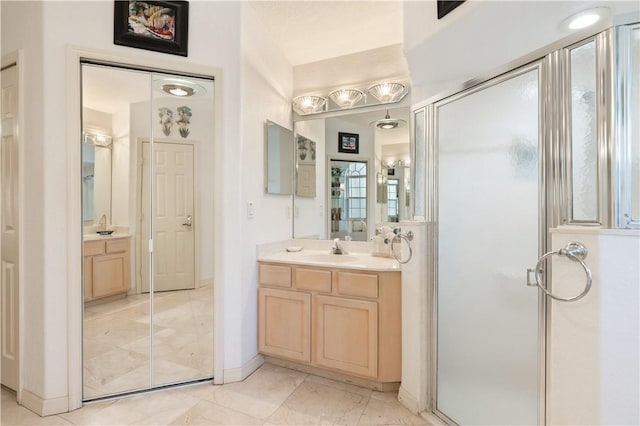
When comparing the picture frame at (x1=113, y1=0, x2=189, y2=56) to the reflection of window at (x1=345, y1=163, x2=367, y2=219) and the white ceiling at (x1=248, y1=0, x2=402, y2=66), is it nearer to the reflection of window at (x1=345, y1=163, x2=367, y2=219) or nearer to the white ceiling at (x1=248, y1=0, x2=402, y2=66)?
the white ceiling at (x1=248, y1=0, x2=402, y2=66)

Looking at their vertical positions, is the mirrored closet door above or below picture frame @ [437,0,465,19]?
below

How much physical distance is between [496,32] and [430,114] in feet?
1.60

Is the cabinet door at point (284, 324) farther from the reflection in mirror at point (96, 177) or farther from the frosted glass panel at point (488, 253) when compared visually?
the reflection in mirror at point (96, 177)

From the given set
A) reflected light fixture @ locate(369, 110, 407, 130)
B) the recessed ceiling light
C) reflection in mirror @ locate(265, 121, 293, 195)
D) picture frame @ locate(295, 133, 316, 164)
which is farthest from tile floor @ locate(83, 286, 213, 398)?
the recessed ceiling light

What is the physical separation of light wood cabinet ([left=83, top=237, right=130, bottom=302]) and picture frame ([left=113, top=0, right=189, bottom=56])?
4.12ft

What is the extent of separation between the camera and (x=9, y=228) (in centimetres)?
189

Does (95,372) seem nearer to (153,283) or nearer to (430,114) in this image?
(153,283)

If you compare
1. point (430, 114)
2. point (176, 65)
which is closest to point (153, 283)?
point (176, 65)

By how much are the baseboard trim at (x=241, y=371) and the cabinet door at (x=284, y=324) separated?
0.10 m

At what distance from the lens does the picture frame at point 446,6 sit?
4.48 feet

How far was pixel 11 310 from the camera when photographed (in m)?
1.89

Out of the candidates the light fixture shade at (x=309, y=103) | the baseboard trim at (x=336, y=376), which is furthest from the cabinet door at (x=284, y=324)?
the light fixture shade at (x=309, y=103)

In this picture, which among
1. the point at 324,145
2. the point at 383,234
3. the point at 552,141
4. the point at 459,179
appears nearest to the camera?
the point at 552,141

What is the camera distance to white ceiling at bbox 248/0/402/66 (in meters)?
2.12
